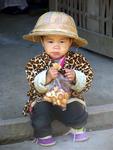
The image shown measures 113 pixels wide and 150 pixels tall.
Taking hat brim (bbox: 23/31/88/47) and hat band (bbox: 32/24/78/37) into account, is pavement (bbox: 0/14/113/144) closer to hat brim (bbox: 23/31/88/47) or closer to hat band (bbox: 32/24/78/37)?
hat brim (bbox: 23/31/88/47)

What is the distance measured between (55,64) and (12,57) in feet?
7.42

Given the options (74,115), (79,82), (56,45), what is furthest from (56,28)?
(74,115)

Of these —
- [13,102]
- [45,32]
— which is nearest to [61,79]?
[45,32]

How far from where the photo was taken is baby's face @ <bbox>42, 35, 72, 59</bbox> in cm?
377

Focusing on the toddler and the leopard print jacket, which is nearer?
the toddler

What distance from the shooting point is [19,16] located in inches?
339

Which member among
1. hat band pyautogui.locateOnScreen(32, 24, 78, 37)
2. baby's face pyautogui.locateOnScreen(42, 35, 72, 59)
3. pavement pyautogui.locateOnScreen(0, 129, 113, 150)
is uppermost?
hat band pyautogui.locateOnScreen(32, 24, 78, 37)

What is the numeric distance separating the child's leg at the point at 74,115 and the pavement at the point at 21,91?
185 millimetres

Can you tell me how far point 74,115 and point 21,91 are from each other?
3.30 feet

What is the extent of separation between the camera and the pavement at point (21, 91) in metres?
3.99

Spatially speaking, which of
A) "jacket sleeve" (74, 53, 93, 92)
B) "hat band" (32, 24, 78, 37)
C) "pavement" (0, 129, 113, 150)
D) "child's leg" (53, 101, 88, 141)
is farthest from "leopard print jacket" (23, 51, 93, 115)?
"pavement" (0, 129, 113, 150)

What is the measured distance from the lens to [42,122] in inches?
150

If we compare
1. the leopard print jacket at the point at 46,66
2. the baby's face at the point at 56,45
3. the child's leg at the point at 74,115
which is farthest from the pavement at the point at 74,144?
the baby's face at the point at 56,45

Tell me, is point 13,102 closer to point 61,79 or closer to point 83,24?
point 61,79
